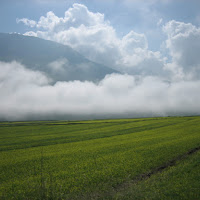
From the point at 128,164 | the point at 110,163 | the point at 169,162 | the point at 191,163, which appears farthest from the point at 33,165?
the point at 191,163

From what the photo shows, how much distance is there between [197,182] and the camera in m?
11.2

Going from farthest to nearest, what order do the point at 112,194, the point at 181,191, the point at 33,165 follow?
the point at 33,165
the point at 112,194
the point at 181,191

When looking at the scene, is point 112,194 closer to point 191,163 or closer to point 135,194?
point 135,194

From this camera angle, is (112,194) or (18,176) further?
(18,176)

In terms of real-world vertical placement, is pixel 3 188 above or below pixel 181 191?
below

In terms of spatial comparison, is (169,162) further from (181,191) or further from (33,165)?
(33,165)

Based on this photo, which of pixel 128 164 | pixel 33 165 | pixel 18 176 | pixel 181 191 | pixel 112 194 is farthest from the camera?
pixel 33 165

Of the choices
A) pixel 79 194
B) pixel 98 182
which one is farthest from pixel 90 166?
pixel 79 194

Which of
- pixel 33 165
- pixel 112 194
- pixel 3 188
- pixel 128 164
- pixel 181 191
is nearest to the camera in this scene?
pixel 181 191

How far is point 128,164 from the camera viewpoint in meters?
16.9

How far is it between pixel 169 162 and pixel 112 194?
9384 mm

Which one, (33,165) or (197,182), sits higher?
(197,182)

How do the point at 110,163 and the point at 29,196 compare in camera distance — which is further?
the point at 110,163

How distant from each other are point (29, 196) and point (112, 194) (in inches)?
243
